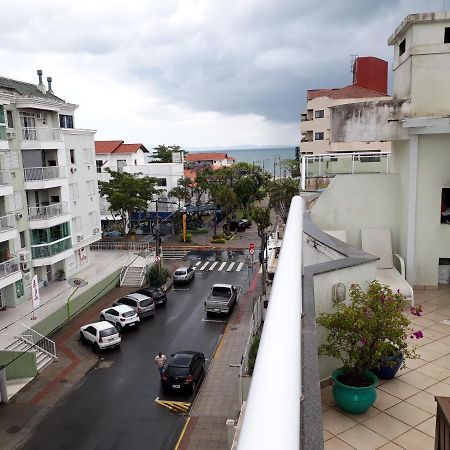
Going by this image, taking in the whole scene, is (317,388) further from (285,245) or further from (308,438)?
(285,245)

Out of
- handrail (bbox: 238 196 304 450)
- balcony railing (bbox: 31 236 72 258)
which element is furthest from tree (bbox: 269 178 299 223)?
handrail (bbox: 238 196 304 450)

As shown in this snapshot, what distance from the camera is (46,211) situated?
3023 cm

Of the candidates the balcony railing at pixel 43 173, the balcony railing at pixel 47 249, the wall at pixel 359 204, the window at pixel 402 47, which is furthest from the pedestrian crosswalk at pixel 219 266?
the window at pixel 402 47

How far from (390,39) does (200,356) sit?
16581 millimetres

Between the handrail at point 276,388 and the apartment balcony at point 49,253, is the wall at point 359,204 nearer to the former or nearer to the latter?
the handrail at point 276,388

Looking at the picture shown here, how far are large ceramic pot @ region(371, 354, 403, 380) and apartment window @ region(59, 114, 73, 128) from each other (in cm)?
3253

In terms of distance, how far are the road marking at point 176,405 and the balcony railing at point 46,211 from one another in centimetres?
Answer: 1576

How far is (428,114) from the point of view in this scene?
806 centimetres

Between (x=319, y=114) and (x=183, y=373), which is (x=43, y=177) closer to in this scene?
(x=183, y=373)

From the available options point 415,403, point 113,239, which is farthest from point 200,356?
point 113,239

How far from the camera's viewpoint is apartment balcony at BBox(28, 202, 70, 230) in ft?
96.6

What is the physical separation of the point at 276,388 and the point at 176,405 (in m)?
18.6

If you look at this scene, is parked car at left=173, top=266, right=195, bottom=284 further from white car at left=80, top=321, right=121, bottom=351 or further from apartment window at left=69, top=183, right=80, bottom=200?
white car at left=80, top=321, right=121, bottom=351

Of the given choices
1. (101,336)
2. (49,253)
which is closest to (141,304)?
(101,336)
